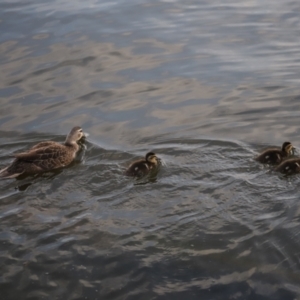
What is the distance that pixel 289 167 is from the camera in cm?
711

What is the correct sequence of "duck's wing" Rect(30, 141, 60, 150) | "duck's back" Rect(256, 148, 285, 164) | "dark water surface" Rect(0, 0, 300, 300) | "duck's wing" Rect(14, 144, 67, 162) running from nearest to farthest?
1. "dark water surface" Rect(0, 0, 300, 300)
2. "duck's back" Rect(256, 148, 285, 164)
3. "duck's wing" Rect(14, 144, 67, 162)
4. "duck's wing" Rect(30, 141, 60, 150)

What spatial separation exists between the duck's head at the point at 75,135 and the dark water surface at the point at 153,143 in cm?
19

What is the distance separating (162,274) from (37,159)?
2568mm

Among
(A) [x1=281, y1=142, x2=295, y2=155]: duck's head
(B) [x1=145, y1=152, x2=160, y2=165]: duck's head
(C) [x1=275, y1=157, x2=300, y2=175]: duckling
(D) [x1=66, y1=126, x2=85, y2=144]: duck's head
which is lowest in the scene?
(C) [x1=275, y1=157, x2=300, y2=175]: duckling

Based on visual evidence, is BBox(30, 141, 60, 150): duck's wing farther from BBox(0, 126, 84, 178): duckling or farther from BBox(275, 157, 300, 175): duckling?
BBox(275, 157, 300, 175): duckling

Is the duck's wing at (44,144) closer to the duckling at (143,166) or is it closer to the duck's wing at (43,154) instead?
the duck's wing at (43,154)

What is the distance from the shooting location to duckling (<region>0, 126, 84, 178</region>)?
750cm

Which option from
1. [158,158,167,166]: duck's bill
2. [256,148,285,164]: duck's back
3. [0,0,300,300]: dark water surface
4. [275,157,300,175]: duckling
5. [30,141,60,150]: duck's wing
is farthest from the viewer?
[30,141,60,150]: duck's wing

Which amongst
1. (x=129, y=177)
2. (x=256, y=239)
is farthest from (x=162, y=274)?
(x=129, y=177)

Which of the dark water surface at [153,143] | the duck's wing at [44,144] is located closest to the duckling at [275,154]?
the dark water surface at [153,143]

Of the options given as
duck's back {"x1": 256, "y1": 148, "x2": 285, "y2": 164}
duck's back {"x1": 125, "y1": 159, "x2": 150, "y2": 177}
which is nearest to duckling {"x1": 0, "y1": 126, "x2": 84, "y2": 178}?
duck's back {"x1": 125, "y1": 159, "x2": 150, "y2": 177}

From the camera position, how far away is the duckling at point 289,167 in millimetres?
7078

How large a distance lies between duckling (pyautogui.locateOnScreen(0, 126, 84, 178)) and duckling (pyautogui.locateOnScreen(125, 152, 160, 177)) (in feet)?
3.15

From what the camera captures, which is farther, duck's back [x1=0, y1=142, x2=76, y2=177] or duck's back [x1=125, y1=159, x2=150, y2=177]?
duck's back [x1=0, y1=142, x2=76, y2=177]
